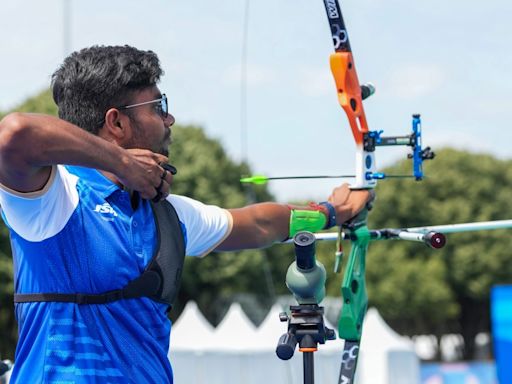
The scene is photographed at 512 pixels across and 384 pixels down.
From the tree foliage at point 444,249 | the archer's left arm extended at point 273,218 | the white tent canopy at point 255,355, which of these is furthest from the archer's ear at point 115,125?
the tree foliage at point 444,249

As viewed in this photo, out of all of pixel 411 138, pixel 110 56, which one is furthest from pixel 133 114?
pixel 411 138

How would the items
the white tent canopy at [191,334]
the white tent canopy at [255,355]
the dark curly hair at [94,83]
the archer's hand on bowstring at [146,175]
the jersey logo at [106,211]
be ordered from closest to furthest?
the archer's hand on bowstring at [146,175]
the jersey logo at [106,211]
the dark curly hair at [94,83]
the white tent canopy at [255,355]
the white tent canopy at [191,334]

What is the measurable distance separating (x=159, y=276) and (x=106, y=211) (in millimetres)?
234

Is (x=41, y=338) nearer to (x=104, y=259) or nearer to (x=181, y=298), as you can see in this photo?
(x=104, y=259)

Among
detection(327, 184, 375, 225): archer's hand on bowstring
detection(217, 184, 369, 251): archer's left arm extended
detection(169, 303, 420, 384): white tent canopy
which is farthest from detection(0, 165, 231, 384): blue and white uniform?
detection(169, 303, 420, 384): white tent canopy

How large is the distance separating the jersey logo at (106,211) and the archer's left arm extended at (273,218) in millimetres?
717

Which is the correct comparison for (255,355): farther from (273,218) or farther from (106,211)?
(106,211)

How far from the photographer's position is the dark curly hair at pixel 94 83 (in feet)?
8.96

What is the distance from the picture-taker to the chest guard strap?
2.50 metres

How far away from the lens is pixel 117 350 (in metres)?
2.51

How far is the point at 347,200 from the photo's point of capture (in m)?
3.82

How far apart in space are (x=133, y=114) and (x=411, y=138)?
53.3 inches

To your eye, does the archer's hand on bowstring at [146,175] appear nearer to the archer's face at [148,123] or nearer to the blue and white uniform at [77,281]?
the blue and white uniform at [77,281]

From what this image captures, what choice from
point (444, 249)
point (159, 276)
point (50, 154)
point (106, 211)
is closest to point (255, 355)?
point (159, 276)
